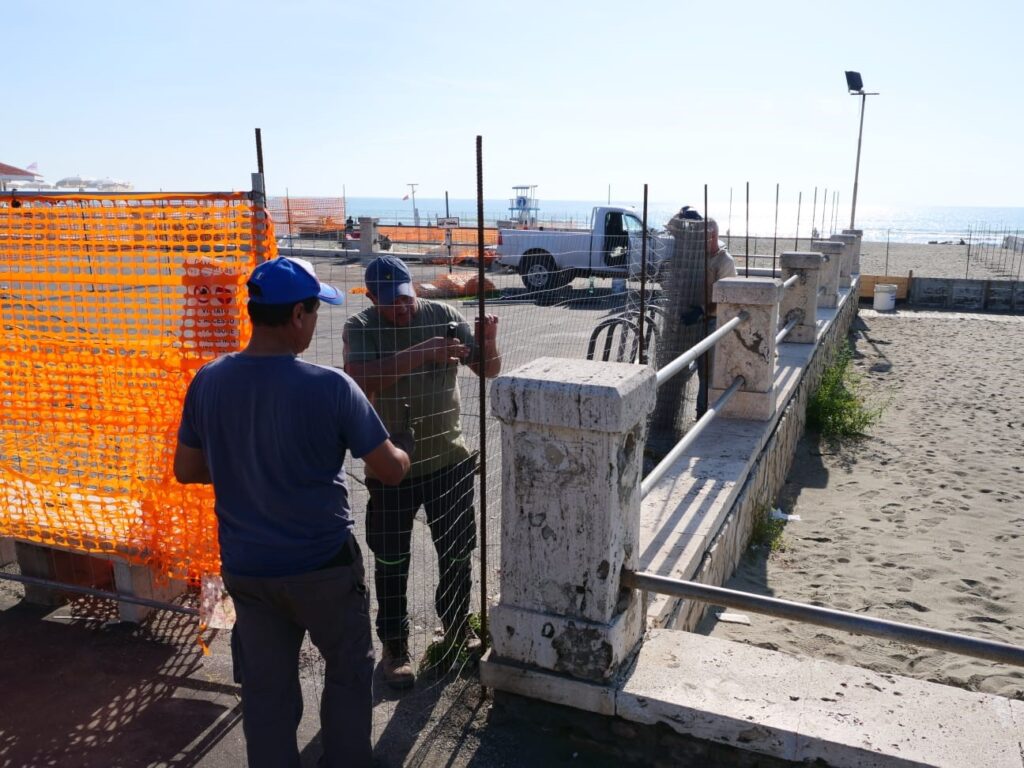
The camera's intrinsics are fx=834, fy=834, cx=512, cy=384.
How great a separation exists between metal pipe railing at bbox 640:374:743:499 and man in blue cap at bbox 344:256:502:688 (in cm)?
90

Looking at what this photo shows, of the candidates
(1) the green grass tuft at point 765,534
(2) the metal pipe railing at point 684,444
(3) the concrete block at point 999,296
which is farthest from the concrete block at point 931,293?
(2) the metal pipe railing at point 684,444

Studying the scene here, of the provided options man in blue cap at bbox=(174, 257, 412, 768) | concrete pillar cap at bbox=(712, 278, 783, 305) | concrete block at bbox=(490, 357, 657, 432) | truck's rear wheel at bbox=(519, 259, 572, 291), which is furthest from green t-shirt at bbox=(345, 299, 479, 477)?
truck's rear wheel at bbox=(519, 259, 572, 291)

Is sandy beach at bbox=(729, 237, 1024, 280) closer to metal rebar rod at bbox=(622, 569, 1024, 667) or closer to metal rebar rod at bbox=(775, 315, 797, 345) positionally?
metal rebar rod at bbox=(775, 315, 797, 345)

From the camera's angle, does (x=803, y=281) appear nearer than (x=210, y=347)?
No

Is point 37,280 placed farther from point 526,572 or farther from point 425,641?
point 526,572

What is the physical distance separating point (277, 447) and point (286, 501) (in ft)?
0.61

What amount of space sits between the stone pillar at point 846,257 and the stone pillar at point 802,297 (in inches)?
293

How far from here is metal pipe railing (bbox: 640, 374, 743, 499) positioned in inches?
161

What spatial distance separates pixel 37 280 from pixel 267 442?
2.34 m

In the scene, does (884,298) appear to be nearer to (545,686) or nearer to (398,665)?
(398,665)

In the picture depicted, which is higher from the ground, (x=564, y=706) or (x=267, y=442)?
(x=267, y=442)

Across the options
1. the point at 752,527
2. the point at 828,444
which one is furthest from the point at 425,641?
the point at 828,444

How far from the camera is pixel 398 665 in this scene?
362cm

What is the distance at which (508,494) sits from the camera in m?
3.04
